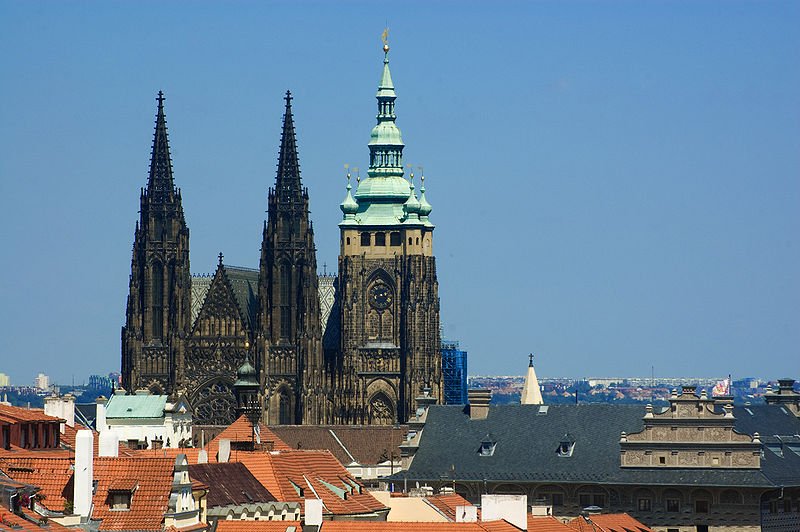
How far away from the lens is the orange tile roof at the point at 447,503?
106 meters

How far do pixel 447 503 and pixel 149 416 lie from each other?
268 feet

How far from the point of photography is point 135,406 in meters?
192

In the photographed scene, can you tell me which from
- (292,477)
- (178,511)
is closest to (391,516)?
(292,477)

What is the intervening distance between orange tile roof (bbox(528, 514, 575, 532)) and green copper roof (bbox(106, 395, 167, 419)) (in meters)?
87.6

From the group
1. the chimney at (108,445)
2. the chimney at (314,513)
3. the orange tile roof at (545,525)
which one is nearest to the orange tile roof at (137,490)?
the chimney at (314,513)

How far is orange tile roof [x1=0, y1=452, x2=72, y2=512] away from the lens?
77.2 meters

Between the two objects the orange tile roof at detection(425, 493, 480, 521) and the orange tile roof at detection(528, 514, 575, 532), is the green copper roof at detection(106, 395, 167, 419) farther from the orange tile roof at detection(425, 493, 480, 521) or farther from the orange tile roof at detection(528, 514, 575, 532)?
the orange tile roof at detection(528, 514, 575, 532)

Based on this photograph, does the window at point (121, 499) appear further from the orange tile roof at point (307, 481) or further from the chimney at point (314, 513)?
the orange tile roof at point (307, 481)

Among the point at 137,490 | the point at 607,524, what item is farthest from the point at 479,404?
the point at 137,490

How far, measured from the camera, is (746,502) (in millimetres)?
139750

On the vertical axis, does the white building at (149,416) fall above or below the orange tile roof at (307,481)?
above

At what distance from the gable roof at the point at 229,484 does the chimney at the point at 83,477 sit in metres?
10.5

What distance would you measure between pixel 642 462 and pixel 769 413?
1130 centimetres

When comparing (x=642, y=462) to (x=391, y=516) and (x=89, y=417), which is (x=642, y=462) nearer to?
(x=391, y=516)
